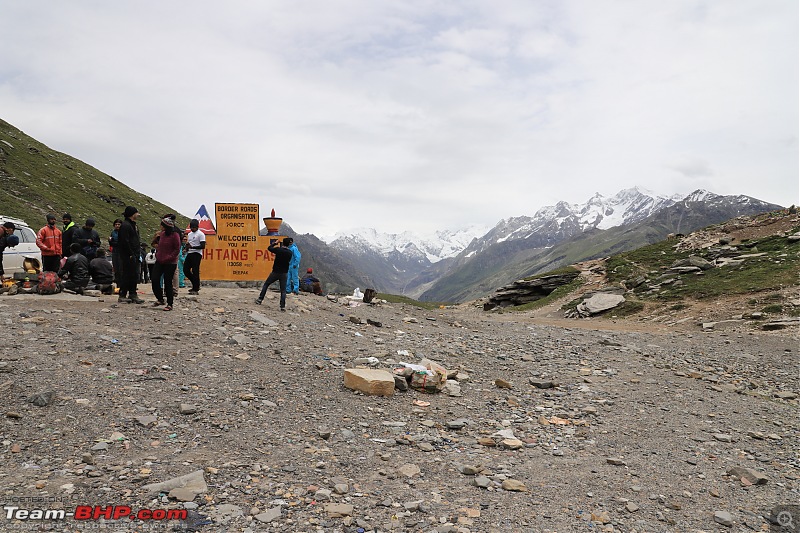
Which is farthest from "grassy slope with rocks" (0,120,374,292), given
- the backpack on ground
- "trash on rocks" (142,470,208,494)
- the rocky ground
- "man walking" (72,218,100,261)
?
"trash on rocks" (142,470,208,494)

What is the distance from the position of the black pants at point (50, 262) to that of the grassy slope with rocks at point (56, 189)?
38.5 meters

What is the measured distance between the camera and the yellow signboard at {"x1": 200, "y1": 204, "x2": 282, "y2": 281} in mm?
21375

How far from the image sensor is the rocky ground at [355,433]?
5203 mm

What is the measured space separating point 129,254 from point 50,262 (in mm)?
4737

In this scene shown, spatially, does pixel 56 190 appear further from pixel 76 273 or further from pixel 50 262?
pixel 76 273

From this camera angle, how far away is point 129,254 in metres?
13.5

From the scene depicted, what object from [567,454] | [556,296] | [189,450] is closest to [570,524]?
[567,454]

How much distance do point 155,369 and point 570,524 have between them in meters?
7.55

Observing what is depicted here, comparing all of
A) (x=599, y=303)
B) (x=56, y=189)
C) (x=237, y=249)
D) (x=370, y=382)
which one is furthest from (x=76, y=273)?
(x=56, y=189)

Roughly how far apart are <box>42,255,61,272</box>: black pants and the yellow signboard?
594 centimetres

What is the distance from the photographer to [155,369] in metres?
8.82

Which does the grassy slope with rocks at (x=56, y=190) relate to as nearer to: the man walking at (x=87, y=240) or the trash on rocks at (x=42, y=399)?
the man walking at (x=87, y=240)

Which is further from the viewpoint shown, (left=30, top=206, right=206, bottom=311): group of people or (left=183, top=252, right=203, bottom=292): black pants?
(left=183, top=252, right=203, bottom=292): black pants

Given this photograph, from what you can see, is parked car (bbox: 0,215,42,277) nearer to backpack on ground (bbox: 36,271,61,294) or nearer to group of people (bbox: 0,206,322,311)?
group of people (bbox: 0,206,322,311)
